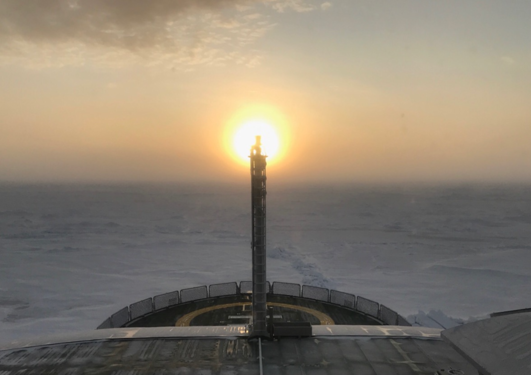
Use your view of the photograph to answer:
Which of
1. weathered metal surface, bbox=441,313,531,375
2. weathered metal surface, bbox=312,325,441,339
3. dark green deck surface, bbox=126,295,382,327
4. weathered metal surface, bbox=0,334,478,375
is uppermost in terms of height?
weathered metal surface, bbox=441,313,531,375

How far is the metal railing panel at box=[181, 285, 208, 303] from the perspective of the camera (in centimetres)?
2436

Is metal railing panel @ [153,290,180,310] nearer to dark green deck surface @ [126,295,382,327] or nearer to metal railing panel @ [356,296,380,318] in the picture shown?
dark green deck surface @ [126,295,382,327]

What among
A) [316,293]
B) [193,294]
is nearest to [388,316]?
[316,293]

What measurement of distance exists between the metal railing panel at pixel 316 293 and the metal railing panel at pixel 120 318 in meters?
10.8

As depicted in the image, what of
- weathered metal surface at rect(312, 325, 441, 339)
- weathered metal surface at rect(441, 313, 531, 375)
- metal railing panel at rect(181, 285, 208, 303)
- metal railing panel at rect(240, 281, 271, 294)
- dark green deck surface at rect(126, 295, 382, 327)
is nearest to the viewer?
weathered metal surface at rect(441, 313, 531, 375)

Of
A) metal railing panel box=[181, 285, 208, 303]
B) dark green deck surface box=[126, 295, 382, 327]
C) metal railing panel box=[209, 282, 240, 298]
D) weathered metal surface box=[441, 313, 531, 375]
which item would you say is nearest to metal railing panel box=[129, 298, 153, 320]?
dark green deck surface box=[126, 295, 382, 327]

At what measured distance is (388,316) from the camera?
21.2 m

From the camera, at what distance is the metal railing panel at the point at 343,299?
23.5m

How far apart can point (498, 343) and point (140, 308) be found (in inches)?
722

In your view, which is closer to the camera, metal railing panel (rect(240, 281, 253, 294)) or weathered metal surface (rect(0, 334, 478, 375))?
weathered metal surface (rect(0, 334, 478, 375))

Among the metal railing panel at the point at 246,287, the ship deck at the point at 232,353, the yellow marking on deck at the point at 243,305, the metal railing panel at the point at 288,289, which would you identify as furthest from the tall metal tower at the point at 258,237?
the metal railing panel at the point at 246,287

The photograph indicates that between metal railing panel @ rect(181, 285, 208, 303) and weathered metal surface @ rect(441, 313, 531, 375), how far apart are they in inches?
668

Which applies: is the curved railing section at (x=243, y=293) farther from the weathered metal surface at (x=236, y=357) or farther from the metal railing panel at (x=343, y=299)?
the weathered metal surface at (x=236, y=357)

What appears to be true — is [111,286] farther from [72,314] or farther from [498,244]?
[498,244]
